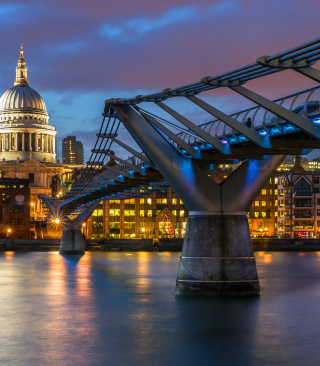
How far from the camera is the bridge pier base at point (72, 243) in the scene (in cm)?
10606

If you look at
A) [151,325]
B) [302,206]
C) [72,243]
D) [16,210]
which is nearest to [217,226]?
[151,325]

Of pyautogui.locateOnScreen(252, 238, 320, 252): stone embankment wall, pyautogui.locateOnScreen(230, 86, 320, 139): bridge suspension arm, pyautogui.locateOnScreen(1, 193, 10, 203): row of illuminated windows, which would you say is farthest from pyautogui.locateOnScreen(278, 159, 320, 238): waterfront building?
pyautogui.locateOnScreen(230, 86, 320, 139): bridge suspension arm

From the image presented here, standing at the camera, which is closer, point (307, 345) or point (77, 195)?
point (307, 345)

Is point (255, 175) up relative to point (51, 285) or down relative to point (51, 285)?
up

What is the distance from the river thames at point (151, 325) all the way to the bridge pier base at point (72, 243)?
1817 inches

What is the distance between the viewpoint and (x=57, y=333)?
110ft

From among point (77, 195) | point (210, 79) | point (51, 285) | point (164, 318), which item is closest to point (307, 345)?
point (164, 318)

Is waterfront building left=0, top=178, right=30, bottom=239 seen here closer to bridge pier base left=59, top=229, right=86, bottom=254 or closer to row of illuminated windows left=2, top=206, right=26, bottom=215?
row of illuminated windows left=2, top=206, right=26, bottom=215

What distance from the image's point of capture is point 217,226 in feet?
133

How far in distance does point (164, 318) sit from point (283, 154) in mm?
9719

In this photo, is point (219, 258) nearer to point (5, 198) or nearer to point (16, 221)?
point (16, 221)

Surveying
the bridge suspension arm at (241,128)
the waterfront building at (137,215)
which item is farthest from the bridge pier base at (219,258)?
the waterfront building at (137,215)

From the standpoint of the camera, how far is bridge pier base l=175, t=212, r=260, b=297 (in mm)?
40281

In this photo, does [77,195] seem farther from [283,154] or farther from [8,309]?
[283,154]
